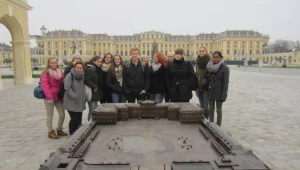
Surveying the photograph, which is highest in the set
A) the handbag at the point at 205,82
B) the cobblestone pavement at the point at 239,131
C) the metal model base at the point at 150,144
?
the handbag at the point at 205,82

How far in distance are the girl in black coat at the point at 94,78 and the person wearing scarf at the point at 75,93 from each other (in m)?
0.18

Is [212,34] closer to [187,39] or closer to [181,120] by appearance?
[187,39]

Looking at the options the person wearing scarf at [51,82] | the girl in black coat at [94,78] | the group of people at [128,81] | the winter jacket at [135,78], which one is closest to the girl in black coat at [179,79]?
the group of people at [128,81]

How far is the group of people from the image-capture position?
499 cm

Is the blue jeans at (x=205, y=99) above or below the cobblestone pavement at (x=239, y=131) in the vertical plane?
above

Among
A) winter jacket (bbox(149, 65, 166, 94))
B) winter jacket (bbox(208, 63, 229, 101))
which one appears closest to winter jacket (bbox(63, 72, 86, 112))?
winter jacket (bbox(149, 65, 166, 94))

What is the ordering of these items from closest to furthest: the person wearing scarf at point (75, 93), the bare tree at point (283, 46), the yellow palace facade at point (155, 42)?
the person wearing scarf at point (75, 93) → the yellow palace facade at point (155, 42) → the bare tree at point (283, 46)

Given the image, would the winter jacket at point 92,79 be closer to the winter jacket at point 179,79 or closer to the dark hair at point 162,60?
the dark hair at point 162,60

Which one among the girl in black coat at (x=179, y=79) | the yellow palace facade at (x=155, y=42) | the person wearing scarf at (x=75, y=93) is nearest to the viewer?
the person wearing scarf at (x=75, y=93)

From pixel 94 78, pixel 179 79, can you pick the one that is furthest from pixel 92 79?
pixel 179 79

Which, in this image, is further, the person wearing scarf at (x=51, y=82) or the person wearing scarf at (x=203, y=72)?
the person wearing scarf at (x=203, y=72)

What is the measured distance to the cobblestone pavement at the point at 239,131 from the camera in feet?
14.3

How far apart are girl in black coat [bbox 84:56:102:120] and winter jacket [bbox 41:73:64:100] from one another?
58 centimetres

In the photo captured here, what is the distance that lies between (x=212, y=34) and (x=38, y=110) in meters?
101
